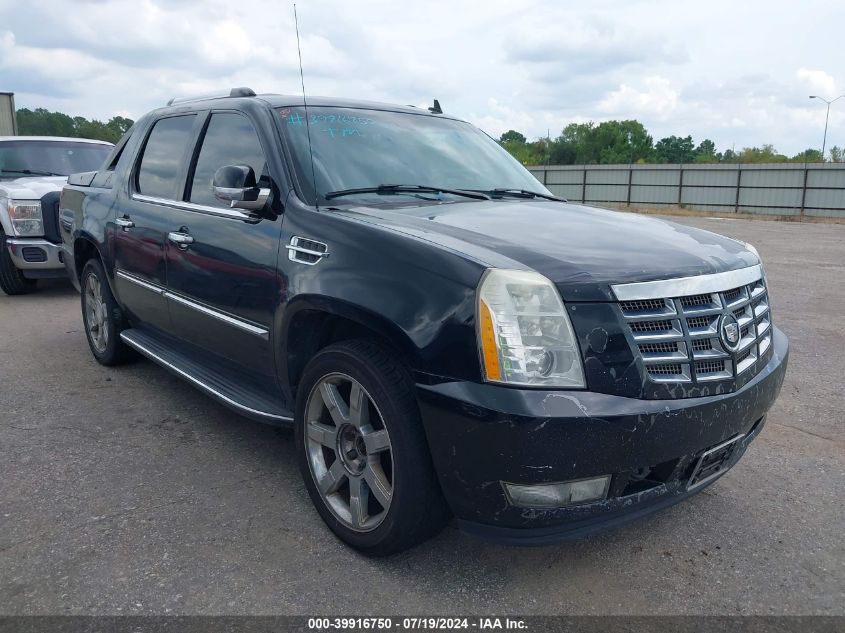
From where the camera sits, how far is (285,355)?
304 centimetres

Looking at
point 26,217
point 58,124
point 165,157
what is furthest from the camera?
point 58,124

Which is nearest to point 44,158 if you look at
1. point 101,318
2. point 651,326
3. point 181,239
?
point 101,318

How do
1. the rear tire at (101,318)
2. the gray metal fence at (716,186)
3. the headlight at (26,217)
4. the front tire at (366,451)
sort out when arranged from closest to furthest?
1. the front tire at (366,451)
2. the rear tire at (101,318)
3. the headlight at (26,217)
4. the gray metal fence at (716,186)

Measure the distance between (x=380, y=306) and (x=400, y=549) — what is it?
35.0 inches

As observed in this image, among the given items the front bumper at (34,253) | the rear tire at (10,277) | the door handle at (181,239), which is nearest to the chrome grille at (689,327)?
the door handle at (181,239)

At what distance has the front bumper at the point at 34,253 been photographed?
26.0ft

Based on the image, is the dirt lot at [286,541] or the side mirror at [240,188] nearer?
the dirt lot at [286,541]

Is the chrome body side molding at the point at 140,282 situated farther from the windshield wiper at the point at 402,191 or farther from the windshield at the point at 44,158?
the windshield at the point at 44,158

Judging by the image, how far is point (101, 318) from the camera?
17.2 ft

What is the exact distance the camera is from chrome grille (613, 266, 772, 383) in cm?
231

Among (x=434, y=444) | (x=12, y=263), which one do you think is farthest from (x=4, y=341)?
(x=434, y=444)

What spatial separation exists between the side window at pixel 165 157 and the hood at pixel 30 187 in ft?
13.7

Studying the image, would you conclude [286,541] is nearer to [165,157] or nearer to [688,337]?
[688,337]

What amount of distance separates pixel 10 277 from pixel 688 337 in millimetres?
8169
